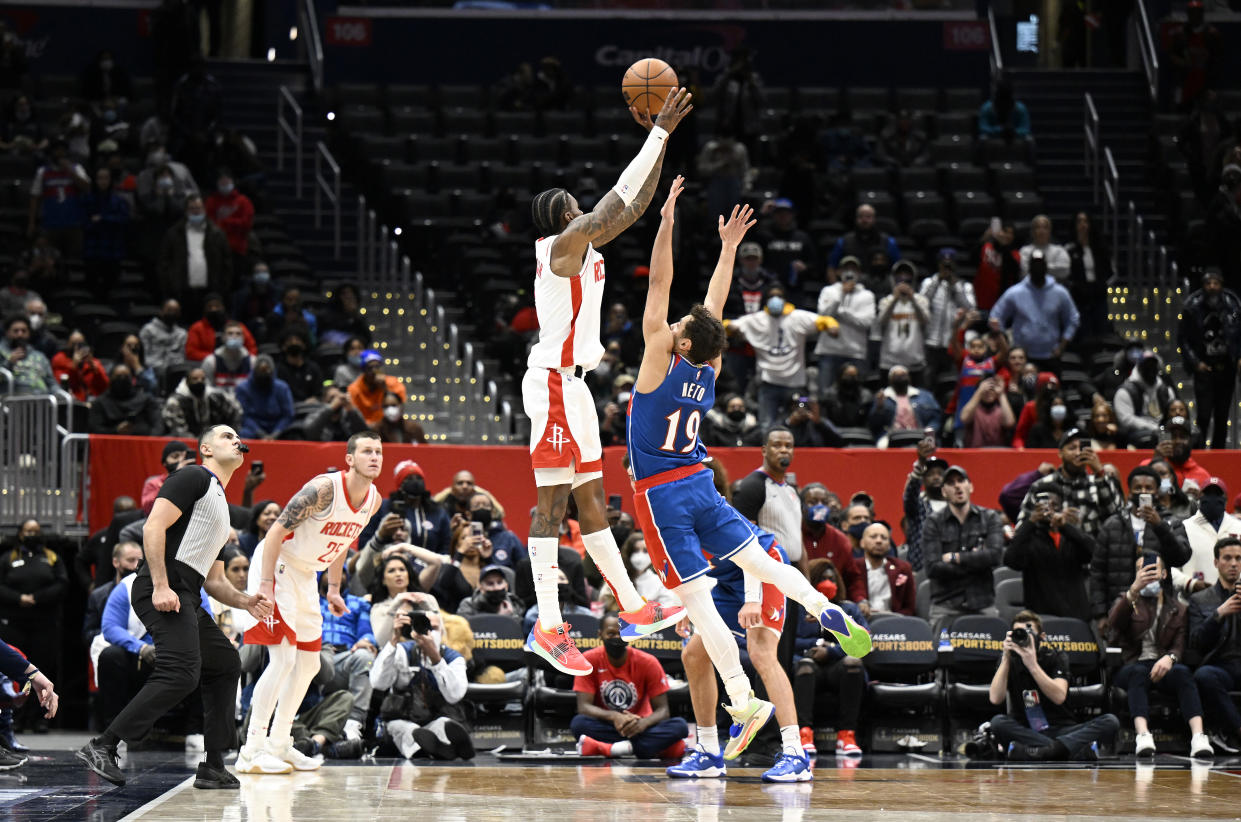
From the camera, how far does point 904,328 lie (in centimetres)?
1862

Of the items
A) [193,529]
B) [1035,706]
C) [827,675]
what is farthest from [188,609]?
[1035,706]

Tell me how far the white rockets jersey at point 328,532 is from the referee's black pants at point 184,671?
30.4 inches

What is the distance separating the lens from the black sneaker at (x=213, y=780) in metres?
9.65

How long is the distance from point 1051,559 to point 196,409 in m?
8.11

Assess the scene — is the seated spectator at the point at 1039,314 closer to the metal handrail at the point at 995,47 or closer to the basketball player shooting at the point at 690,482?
the metal handrail at the point at 995,47

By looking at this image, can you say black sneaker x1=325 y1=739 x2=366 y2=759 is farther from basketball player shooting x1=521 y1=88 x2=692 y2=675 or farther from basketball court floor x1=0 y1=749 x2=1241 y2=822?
basketball player shooting x1=521 y1=88 x2=692 y2=675

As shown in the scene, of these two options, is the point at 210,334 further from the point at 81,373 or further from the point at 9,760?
the point at 9,760

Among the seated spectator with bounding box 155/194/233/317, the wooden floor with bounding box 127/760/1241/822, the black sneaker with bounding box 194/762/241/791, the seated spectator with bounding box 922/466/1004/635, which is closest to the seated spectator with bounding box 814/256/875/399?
the seated spectator with bounding box 922/466/1004/635

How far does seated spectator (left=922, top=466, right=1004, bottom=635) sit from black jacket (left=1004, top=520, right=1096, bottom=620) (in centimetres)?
33

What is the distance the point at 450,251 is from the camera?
71.3ft

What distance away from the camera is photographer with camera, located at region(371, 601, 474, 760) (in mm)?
12234

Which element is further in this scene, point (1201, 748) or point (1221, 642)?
point (1221, 642)

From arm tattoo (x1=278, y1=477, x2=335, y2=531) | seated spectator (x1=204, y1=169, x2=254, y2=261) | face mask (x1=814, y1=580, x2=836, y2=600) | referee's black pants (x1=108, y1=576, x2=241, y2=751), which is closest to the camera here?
referee's black pants (x1=108, y1=576, x2=241, y2=751)

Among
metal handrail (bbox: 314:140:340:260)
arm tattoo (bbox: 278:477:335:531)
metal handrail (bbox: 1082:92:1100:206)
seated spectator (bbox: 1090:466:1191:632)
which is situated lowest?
seated spectator (bbox: 1090:466:1191:632)
